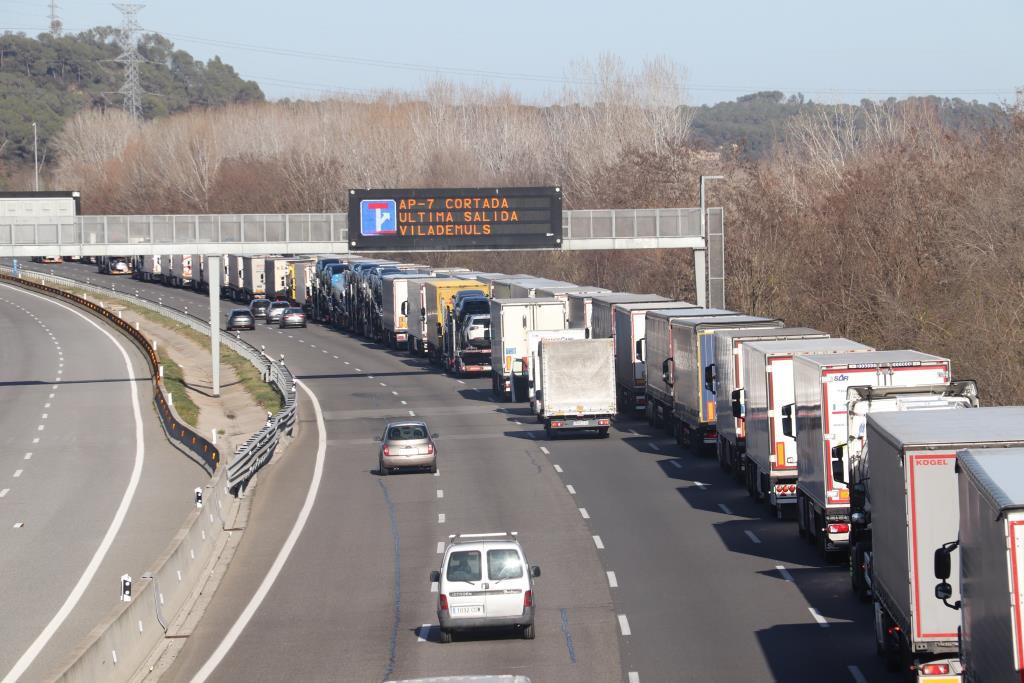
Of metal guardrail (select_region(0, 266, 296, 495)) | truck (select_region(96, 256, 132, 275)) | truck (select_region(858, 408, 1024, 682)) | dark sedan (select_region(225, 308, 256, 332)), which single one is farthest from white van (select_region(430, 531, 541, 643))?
truck (select_region(96, 256, 132, 275))

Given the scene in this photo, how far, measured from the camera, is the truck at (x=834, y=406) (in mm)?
24922

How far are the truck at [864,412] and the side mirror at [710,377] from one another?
46.3 feet

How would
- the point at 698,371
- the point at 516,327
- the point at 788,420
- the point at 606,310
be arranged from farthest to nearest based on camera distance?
the point at 516,327 → the point at 606,310 → the point at 698,371 → the point at 788,420

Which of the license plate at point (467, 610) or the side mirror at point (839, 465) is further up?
the side mirror at point (839, 465)

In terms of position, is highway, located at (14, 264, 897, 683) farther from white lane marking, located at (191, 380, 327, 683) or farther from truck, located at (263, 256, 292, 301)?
truck, located at (263, 256, 292, 301)

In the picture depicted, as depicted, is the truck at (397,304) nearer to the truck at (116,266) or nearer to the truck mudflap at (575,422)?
the truck mudflap at (575,422)

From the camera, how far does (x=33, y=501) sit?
3856cm

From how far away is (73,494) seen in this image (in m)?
39.6

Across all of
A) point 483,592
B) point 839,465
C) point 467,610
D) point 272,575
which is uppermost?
point 839,465

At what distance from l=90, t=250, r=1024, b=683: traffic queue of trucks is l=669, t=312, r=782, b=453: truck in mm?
58

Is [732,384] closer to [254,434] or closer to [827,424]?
[827,424]

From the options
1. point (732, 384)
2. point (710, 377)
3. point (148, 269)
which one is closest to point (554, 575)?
point (732, 384)

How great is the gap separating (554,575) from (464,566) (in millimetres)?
4867

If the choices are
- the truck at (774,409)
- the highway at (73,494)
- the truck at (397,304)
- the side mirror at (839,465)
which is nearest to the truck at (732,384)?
the truck at (774,409)
